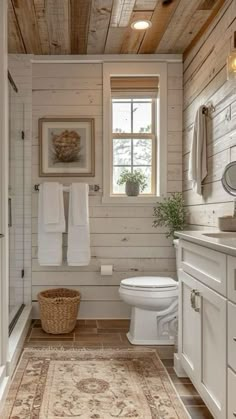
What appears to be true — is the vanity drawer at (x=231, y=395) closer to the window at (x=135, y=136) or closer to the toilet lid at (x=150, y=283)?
the toilet lid at (x=150, y=283)

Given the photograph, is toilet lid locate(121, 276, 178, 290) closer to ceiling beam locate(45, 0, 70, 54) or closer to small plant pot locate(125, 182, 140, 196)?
small plant pot locate(125, 182, 140, 196)

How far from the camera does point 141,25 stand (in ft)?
9.32

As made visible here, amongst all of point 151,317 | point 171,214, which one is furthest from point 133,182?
point 151,317

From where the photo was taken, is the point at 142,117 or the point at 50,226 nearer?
the point at 50,226

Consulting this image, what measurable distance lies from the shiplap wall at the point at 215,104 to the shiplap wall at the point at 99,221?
311mm

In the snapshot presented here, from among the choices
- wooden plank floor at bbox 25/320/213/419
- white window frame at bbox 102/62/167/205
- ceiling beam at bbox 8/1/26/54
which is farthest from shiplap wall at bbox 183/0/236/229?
ceiling beam at bbox 8/1/26/54

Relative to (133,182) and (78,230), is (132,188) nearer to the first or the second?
(133,182)

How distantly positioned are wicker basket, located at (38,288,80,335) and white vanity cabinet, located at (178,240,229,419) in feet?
3.55

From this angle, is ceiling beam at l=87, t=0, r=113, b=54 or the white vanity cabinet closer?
the white vanity cabinet

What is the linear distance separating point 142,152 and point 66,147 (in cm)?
68

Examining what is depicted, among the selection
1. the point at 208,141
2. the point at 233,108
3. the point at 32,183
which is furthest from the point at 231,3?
the point at 32,183

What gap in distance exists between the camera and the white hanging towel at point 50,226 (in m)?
3.25

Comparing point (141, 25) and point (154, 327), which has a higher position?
point (141, 25)

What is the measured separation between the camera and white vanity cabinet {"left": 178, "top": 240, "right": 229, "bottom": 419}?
1.53 metres
